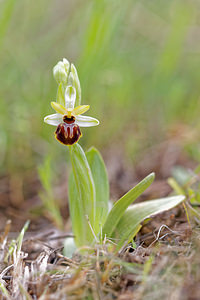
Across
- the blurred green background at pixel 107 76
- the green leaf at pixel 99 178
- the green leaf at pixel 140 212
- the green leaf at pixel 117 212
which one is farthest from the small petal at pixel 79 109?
the blurred green background at pixel 107 76

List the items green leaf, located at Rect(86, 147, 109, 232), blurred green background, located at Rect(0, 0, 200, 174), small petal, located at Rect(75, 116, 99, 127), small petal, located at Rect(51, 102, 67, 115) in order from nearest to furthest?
small petal, located at Rect(51, 102, 67, 115) → small petal, located at Rect(75, 116, 99, 127) → green leaf, located at Rect(86, 147, 109, 232) → blurred green background, located at Rect(0, 0, 200, 174)

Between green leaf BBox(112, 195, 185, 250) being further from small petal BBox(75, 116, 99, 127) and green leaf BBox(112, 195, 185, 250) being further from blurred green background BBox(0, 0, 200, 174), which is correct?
blurred green background BBox(0, 0, 200, 174)

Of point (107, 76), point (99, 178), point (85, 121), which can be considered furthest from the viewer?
point (107, 76)

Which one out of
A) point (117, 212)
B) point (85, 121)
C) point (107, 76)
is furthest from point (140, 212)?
point (107, 76)

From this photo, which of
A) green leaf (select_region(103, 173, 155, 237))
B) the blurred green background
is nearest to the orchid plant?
green leaf (select_region(103, 173, 155, 237))

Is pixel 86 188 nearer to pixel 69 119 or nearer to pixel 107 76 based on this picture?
pixel 69 119

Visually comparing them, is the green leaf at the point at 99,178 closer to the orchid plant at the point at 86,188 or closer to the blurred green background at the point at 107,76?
the orchid plant at the point at 86,188
